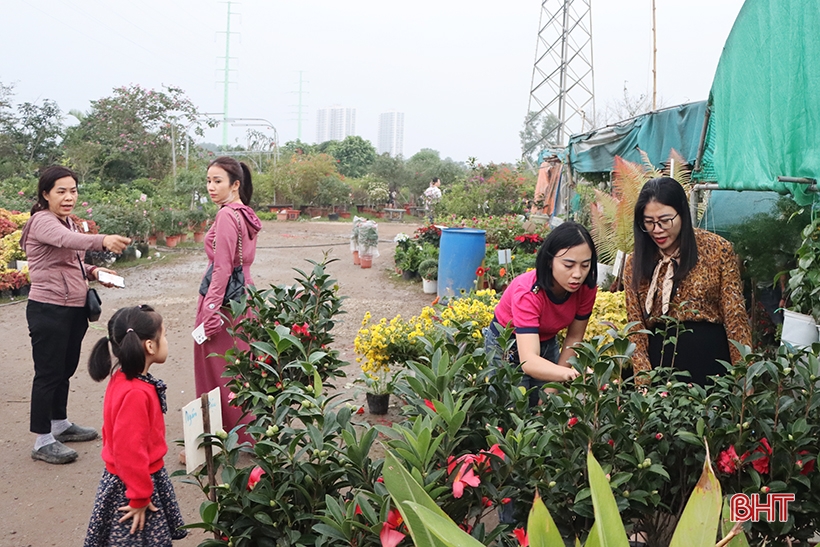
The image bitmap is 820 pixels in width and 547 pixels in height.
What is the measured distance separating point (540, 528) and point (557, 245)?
158 centimetres

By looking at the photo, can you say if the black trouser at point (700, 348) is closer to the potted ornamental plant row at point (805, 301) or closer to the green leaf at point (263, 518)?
the potted ornamental plant row at point (805, 301)

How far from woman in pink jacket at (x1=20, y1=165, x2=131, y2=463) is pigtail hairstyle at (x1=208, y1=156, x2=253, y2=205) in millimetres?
747

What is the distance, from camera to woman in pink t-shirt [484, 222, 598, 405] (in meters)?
2.42

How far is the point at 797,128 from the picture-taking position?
3211 millimetres

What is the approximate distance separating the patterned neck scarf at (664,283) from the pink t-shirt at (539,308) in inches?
8.8

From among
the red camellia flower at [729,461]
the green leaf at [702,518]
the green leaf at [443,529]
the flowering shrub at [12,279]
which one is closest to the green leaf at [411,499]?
the green leaf at [443,529]

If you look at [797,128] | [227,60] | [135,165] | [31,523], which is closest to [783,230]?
[797,128]

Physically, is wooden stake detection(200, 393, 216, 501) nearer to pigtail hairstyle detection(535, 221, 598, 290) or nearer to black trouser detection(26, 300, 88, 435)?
pigtail hairstyle detection(535, 221, 598, 290)

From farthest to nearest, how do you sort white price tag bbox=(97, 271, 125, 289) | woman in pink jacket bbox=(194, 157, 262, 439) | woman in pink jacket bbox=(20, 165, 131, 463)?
woman in pink jacket bbox=(20, 165, 131, 463)
woman in pink jacket bbox=(194, 157, 262, 439)
white price tag bbox=(97, 271, 125, 289)

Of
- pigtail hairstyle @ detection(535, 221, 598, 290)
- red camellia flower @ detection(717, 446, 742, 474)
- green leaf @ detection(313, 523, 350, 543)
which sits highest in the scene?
pigtail hairstyle @ detection(535, 221, 598, 290)

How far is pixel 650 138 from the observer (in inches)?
264

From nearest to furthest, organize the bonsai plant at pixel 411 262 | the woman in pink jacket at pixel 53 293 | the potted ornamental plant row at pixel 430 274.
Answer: the woman in pink jacket at pixel 53 293, the potted ornamental plant row at pixel 430 274, the bonsai plant at pixel 411 262

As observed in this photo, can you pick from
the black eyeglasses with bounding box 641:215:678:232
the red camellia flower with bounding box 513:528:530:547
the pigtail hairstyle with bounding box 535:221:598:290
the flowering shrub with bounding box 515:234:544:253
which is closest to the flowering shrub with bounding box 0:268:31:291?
the flowering shrub with bounding box 515:234:544:253

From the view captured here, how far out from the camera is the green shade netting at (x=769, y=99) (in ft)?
10.3
